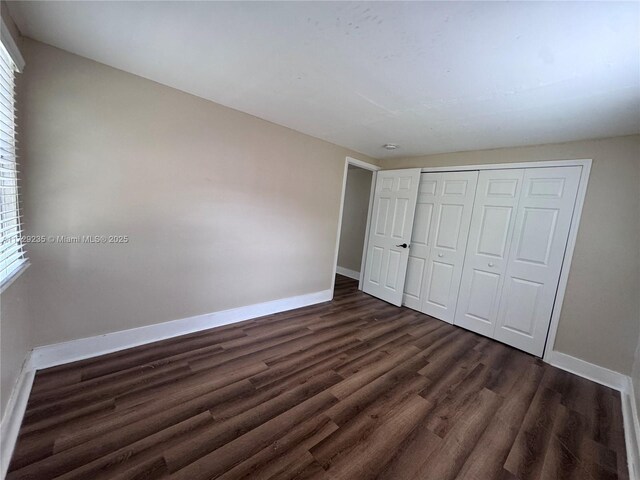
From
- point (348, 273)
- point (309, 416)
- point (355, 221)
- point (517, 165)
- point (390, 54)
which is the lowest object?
point (309, 416)

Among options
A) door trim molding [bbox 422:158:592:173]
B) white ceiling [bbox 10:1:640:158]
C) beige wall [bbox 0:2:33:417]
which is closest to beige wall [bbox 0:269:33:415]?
beige wall [bbox 0:2:33:417]

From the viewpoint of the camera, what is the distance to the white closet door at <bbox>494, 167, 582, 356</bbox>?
2.63 meters

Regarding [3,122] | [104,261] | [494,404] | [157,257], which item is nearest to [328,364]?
[494,404]

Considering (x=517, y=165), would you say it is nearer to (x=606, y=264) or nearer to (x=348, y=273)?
(x=606, y=264)

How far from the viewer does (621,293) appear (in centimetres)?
231

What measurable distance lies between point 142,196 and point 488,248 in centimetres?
379

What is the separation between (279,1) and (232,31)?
15.9 inches

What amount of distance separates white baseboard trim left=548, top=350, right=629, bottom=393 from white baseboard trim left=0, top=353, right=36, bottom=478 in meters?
4.21

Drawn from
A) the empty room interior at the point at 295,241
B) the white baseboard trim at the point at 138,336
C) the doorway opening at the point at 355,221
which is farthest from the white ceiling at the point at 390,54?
the doorway opening at the point at 355,221

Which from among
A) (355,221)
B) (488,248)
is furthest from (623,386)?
(355,221)

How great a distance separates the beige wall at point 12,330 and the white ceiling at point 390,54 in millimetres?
605

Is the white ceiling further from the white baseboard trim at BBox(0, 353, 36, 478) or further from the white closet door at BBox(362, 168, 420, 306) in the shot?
the white baseboard trim at BBox(0, 353, 36, 478)

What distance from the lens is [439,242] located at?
3.57m

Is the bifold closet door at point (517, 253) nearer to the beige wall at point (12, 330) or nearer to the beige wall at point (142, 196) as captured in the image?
the beige wall at point (142, 196)
